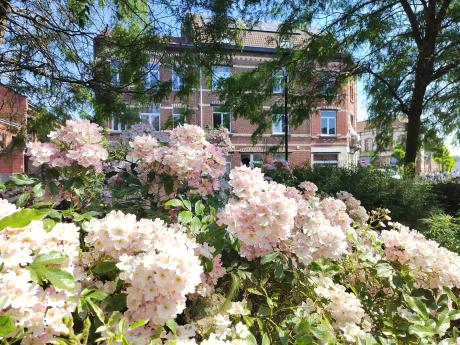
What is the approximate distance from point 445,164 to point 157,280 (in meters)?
50.1

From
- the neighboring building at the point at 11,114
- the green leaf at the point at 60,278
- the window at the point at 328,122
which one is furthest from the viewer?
the window at the point at 328,122

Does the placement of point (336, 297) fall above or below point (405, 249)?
below

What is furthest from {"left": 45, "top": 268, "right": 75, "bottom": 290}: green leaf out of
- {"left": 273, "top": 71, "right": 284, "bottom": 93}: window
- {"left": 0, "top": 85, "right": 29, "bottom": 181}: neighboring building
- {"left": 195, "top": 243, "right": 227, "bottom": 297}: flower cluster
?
{"left": 273, "top": 71, "right": 284, "bottom": 93}: window

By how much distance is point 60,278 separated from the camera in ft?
3.03

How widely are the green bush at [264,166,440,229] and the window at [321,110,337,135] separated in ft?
61.4

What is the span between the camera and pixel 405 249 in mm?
1635

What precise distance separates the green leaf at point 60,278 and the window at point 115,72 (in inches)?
164

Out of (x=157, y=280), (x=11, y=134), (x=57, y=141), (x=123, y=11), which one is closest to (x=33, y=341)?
(x=157, y=280)

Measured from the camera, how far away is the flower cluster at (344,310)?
1.33 meters

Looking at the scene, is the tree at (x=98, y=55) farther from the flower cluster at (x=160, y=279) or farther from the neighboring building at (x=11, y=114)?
the flower cluster at (x=160, y=279)

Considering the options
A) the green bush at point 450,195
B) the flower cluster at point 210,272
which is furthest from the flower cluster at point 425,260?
the green bush at point 450,195

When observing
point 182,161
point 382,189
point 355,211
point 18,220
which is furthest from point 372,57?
point 18,220

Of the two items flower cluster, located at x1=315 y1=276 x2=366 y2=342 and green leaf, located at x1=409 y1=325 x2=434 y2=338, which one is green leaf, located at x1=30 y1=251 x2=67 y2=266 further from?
green leaf, located at x1=409 y1=325 x2=434 y2=338

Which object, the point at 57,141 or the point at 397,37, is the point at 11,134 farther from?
the point at 397,37
